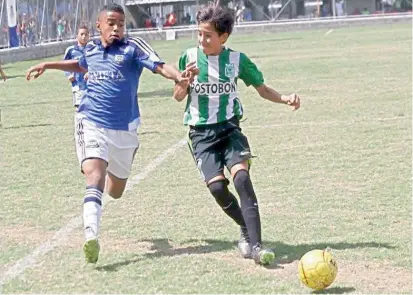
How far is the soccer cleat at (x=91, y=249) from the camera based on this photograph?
21.6 feet

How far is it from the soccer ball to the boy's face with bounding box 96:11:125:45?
2.29 metres

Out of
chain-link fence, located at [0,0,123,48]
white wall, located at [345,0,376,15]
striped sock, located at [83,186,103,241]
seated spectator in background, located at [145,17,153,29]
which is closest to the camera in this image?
striped sock, located at [83,186,103,241]

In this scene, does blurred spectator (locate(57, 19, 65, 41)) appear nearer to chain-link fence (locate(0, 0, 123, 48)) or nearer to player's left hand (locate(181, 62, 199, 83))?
chain-link fence (locate(0, 0, 123, 48))

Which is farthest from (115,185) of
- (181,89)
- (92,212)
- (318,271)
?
(318,271)

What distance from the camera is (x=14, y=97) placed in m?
22.5

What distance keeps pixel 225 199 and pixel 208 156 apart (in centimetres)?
33

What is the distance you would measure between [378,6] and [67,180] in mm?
55109

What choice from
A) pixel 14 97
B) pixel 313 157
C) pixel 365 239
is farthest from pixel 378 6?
pixel 365 239

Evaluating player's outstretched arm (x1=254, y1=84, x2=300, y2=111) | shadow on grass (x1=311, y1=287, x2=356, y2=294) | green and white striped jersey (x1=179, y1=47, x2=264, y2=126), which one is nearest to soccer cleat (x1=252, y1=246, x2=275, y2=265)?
shadow on grass (x1=311, y1=287, x2=356, y2=294)

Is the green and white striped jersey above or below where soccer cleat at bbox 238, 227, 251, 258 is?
above

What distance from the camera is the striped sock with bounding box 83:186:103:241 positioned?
669 centimetres

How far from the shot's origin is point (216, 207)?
29.3 ft

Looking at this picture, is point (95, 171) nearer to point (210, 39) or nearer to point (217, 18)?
point (210, 39)

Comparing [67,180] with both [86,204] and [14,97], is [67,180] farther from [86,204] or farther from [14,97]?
[14,97]
